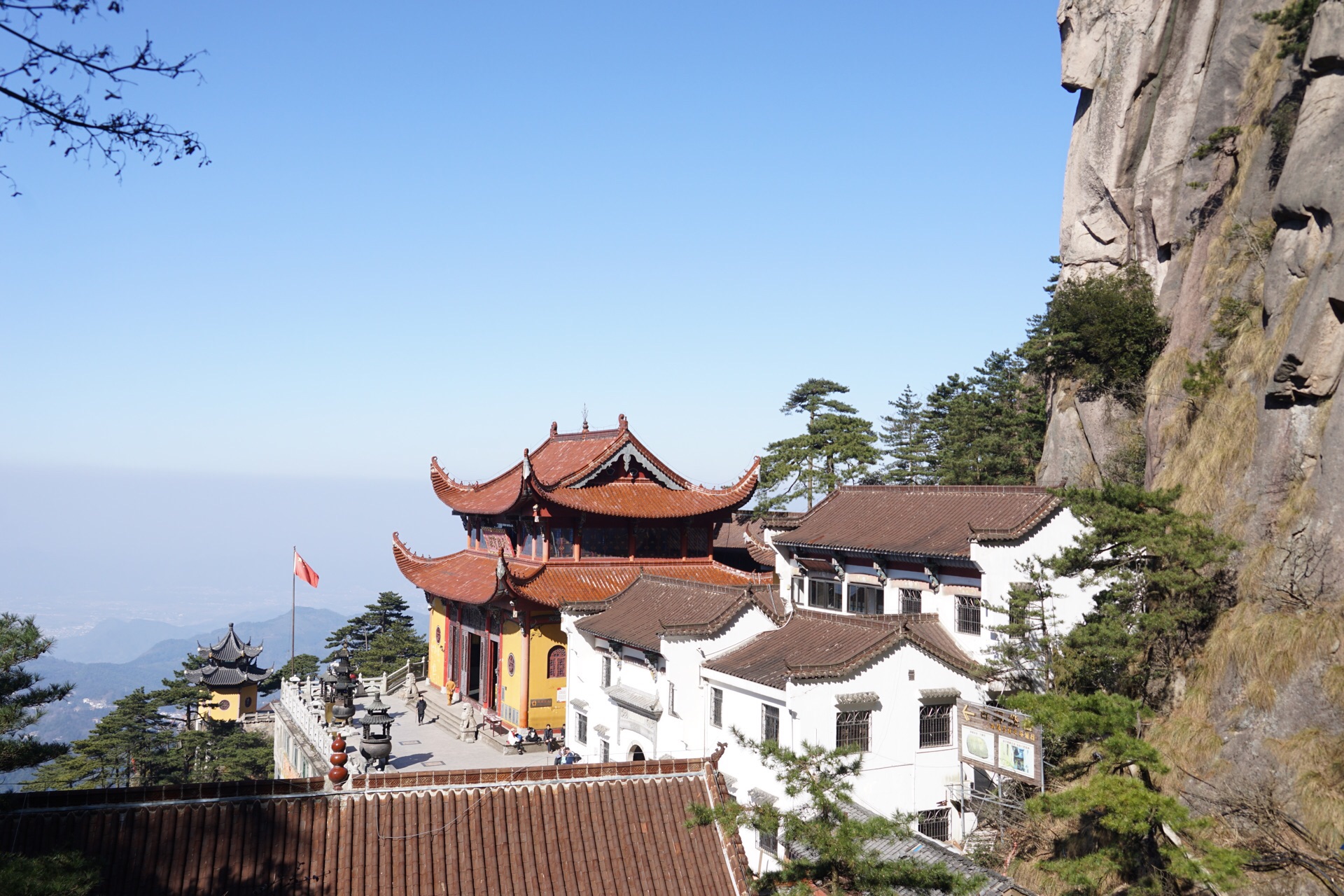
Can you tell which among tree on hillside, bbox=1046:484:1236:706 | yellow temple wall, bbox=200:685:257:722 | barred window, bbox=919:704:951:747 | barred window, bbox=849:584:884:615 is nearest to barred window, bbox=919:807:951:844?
barred window, bbox=919:704:951:747

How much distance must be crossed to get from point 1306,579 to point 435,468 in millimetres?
34775

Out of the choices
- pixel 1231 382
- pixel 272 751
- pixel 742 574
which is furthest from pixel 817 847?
pixel 272 751

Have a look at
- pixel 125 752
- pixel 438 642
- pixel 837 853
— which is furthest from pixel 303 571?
pixel 837 853

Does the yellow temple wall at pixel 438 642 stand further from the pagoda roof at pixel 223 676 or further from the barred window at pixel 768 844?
the barred window at pixel 768 844

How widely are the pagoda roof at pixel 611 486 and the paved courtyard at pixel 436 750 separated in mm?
7722

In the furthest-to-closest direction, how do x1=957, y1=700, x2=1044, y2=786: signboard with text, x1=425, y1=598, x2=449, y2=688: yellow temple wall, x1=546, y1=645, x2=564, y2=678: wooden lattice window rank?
x1=425, y1=598, x2=449, y2=688: yellow temple wall → x1=546, y1=645, x2=564, y2=678: wooden lattice window → x1=957, y1=700, x2=1044, y2=786: signboard with text

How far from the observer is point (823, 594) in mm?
32406

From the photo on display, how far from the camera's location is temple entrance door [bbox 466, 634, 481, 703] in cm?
3872

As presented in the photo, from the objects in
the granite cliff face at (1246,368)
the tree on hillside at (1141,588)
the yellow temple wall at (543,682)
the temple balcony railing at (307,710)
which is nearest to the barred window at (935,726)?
the tree on hillside at (1141,588)

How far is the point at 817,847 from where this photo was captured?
1416cm

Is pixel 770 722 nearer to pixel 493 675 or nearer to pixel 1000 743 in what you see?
pixel 1000 743

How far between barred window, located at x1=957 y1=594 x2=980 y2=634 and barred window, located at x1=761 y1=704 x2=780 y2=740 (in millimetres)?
5814

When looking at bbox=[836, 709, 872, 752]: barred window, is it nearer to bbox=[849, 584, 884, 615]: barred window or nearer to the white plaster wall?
the white plaster wall

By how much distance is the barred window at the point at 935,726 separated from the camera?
24.4 metres
